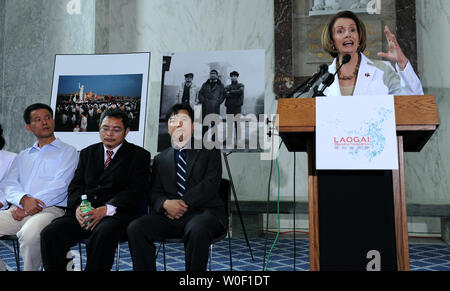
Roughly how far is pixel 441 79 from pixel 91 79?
4070 mm

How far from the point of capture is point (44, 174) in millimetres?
2885

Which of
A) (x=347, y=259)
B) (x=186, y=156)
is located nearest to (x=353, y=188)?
(x=347, y=259)

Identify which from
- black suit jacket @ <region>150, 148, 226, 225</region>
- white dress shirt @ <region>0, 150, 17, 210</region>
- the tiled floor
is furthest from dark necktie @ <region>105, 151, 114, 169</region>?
the tiled floor

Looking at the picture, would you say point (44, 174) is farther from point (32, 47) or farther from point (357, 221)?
point (32, 47)

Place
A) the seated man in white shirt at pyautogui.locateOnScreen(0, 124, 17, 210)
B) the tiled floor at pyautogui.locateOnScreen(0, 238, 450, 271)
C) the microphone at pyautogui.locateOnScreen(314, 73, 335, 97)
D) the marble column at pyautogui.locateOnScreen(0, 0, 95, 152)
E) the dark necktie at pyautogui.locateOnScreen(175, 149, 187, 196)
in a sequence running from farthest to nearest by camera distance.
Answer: the marble column at pyautogui.locateOnScreen(0, 0, 95, 152) < the tiled floor at pyautogui.locateOnScreen(0, 238, 450, 271) < the seated man in white shirt at pyautogui.locateOnScreen(0, 124, 17, 210) < the dark necktie at pyautogui.locateOnScreen(175, 149, 187, 196) < the microphone at pyautogui.locateOnScreen(314, 73, 335, 97)

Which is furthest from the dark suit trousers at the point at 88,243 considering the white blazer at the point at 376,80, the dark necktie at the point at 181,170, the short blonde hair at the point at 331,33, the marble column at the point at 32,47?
the marble column at the point at 32,47

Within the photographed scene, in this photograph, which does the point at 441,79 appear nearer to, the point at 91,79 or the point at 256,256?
the point at 256,256

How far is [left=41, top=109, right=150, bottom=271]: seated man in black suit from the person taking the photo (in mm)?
2350

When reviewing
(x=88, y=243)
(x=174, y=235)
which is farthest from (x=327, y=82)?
(x=88, y=243)

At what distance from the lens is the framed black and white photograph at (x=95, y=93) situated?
4.12 meters

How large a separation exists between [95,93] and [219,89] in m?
1.30

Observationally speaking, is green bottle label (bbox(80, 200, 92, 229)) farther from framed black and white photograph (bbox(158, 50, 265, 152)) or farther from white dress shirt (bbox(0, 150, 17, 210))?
framed black and white photograph (bbox(158, 50, 265, 152))

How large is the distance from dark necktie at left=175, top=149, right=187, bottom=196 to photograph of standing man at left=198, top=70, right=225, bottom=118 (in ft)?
4.63

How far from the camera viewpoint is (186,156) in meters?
2.73
